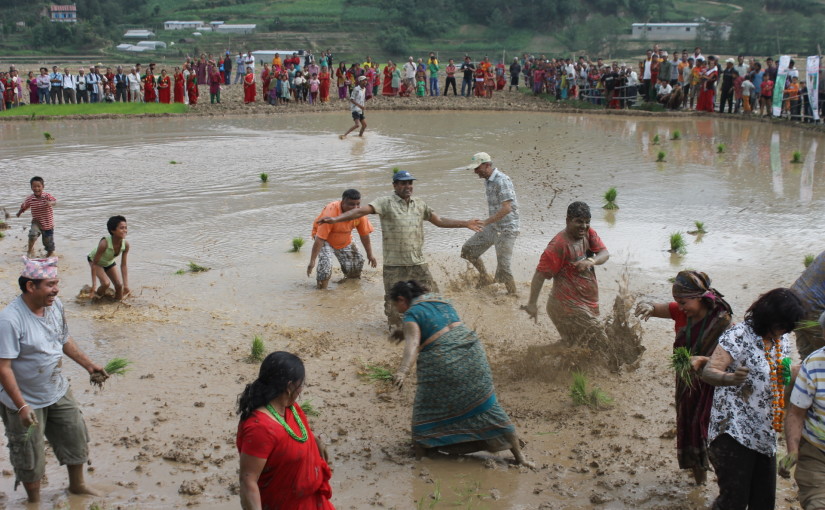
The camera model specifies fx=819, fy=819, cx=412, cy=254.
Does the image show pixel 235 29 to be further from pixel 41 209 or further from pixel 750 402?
pixel 750 402

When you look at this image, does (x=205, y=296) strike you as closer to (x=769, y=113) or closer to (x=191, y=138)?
(x=191, y=138)

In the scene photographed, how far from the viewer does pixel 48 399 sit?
4.86 metres

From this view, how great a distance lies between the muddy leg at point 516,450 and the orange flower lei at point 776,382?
5.54ft

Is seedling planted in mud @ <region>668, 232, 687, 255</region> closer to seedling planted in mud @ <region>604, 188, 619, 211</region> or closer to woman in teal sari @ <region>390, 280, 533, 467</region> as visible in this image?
seedling planted in mud @ <region>604, 188, 619, 211</region>

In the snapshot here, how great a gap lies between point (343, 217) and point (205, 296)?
7.73ft

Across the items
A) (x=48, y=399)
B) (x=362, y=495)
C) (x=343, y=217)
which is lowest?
(x=362, y=495)

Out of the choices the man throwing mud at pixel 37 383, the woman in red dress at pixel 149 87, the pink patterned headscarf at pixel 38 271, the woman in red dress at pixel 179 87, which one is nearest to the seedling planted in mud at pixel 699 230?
the man throwing mud at pixel 37 383

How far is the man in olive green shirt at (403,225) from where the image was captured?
783cm

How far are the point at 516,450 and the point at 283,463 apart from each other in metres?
2.23

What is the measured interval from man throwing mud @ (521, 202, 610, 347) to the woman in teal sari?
60.8 inches

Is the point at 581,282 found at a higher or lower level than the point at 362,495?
higher

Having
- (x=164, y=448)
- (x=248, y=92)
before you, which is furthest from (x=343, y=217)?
(x=248, y=92)

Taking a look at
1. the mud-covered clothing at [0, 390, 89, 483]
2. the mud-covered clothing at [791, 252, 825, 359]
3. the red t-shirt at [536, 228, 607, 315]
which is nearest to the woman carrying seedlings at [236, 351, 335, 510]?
the mud-covered clothing at [0, 390, 89, 483]

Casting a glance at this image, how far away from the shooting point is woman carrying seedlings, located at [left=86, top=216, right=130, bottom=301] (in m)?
8.55
